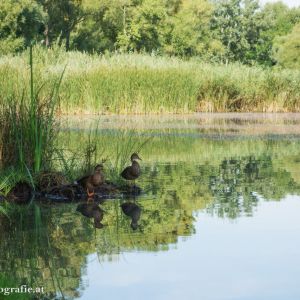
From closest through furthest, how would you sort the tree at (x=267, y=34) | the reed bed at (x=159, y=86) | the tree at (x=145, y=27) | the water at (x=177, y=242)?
the water at (x=177, y=242)
the reed bed at (x=159, y=86)
the tree at (x=145, y=27)
the tree at (x=267, y=34)

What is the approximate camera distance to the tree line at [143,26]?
148ft

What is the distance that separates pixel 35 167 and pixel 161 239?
3.13 metres

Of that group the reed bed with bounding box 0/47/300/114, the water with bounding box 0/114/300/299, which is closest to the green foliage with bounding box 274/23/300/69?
the reed bed with bounding box 0/47/300/114

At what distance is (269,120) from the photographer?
2516 centimetres

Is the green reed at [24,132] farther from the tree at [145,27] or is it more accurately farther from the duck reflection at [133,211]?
the tree at [145,27]

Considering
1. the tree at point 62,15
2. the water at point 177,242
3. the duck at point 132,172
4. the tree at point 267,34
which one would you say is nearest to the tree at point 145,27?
the tree at point 62,15

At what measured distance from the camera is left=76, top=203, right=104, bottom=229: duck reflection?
290 inches

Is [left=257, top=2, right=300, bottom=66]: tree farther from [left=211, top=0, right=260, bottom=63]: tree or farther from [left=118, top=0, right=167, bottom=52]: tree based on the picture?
[left=118, top=0, right=167, bottom=52]: tree

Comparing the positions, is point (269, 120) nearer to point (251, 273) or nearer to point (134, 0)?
point (251, 273)

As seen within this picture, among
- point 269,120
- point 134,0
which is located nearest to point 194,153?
point 269,120

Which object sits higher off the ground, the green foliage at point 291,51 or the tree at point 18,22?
the tree at point 18,22

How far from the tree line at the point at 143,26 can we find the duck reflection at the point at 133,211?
34.5 m

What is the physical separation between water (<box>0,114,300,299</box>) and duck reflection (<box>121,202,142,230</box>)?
0.20 feet

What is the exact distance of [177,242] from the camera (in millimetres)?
6449
